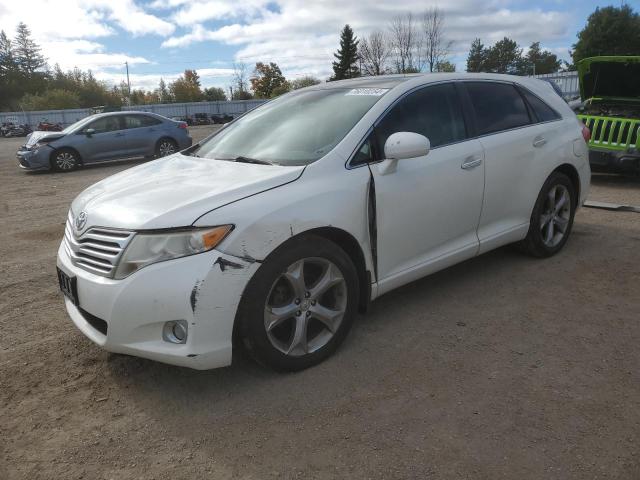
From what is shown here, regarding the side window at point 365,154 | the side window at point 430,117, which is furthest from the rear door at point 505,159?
the side window at point 365,154

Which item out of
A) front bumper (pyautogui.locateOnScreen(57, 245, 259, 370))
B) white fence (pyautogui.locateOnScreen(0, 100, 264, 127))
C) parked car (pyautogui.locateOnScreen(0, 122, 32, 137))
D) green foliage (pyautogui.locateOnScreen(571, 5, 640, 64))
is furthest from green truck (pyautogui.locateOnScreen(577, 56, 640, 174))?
green foliage (pyautogui.locateOnScreen(571, 5, 640, 64))

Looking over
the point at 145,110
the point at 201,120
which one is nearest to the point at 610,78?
the point at 201,120

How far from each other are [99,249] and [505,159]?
294 centimetres

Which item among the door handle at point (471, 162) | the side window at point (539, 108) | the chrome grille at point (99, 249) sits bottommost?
the chrome grille at point (99, 249)

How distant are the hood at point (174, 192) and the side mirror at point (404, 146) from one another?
0.55m

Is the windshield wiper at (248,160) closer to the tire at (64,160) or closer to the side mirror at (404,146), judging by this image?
the side mirror at (404,146)

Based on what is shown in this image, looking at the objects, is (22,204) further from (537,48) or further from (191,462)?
(537,48)

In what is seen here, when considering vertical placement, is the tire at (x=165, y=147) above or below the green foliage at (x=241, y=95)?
below

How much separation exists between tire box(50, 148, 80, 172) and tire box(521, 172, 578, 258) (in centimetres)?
1207

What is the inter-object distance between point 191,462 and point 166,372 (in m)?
0.83

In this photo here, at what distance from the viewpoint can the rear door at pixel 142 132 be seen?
14.0 meters

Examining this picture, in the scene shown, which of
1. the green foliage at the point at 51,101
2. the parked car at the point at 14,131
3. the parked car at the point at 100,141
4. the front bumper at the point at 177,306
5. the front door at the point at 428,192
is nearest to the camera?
the front bumper at the point at 177,306

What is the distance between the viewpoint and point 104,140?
537 inches

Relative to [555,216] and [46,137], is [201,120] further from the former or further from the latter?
[555,216]
